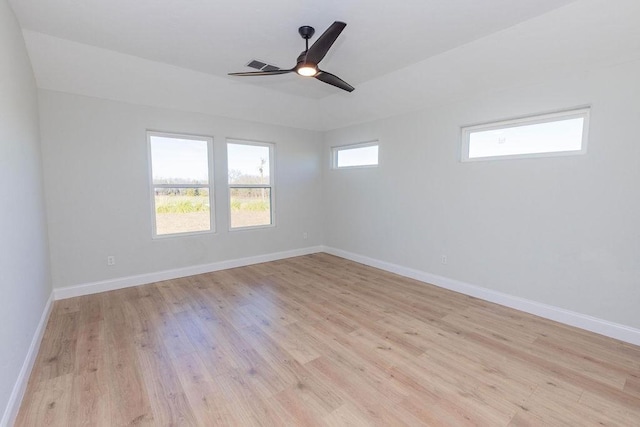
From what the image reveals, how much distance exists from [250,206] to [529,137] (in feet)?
13.6

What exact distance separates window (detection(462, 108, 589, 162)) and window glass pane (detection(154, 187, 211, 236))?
3910 mm

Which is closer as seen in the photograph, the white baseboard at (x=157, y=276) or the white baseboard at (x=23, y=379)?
the white baseboard at (x=23, y=379)

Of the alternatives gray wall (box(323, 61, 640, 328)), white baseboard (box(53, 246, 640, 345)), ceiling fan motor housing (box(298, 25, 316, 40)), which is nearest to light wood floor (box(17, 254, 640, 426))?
white baseboard (box(53, 246, 640, 345))

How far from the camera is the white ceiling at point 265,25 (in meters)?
2.32

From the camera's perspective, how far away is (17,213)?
2.08 meters

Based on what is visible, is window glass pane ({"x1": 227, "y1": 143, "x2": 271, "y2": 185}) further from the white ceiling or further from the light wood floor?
the light wood floor

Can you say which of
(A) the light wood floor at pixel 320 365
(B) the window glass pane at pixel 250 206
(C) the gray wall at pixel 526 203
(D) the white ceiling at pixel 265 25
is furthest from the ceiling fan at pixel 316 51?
(B) the window glass pane at pixel 250 206

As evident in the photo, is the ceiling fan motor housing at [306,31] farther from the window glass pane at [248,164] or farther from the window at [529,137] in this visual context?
the window glass pane at [248,164]

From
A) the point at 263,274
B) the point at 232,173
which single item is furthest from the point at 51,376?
the point at 232,173

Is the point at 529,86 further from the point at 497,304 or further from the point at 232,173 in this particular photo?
the point at 232,173

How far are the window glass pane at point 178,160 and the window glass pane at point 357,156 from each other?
8.12 ft

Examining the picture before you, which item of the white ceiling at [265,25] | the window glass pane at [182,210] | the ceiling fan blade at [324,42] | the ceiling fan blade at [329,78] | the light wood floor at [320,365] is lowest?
the light wood floor at [320,365]

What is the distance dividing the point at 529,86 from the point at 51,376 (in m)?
5.01

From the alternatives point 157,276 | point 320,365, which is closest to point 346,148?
point 157,276
